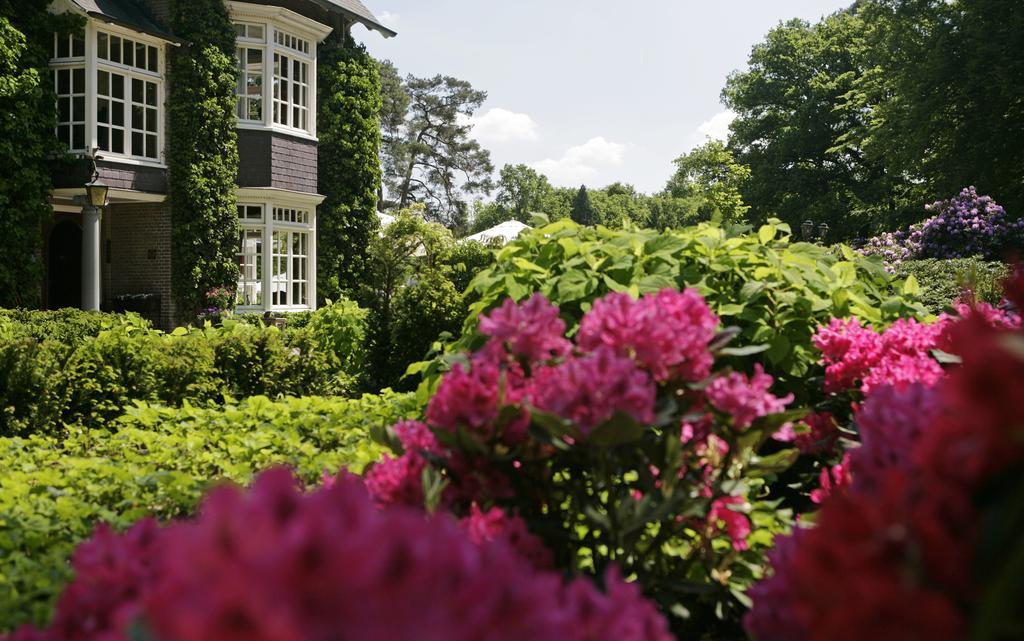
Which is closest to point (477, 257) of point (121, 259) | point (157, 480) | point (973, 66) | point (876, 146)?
point (121, 259)

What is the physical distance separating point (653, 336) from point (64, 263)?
1752 centimetres

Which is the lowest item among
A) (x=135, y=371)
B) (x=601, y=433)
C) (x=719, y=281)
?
(x=135, y=371)

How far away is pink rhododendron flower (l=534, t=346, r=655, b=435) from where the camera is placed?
1702 millimetres

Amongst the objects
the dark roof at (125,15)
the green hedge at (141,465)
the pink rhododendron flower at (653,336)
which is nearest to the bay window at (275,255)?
the dark roof at (125,15)

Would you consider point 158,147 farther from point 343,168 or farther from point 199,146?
point 343,168

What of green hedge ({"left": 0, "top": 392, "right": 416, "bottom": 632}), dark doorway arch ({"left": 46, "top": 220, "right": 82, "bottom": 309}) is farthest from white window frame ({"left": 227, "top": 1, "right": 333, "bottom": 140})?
green hedge ({"left": 0, "top": 392, "right": 416, "bottom": 632})

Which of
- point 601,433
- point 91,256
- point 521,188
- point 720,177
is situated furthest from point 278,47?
point 521,188

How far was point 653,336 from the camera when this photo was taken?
1880 millimetres

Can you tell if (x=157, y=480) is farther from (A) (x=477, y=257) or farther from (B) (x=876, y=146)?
(B) (x=876, y=146)

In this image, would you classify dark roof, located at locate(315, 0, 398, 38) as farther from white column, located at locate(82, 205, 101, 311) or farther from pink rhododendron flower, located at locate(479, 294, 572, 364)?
pink rhododendron flower, located at locate(479, 294, 572, 364)

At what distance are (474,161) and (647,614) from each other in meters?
48.8

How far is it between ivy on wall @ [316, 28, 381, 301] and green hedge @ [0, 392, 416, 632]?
38.8 ft

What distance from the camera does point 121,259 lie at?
16.3 metres

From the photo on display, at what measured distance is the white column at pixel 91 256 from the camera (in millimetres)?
13594
